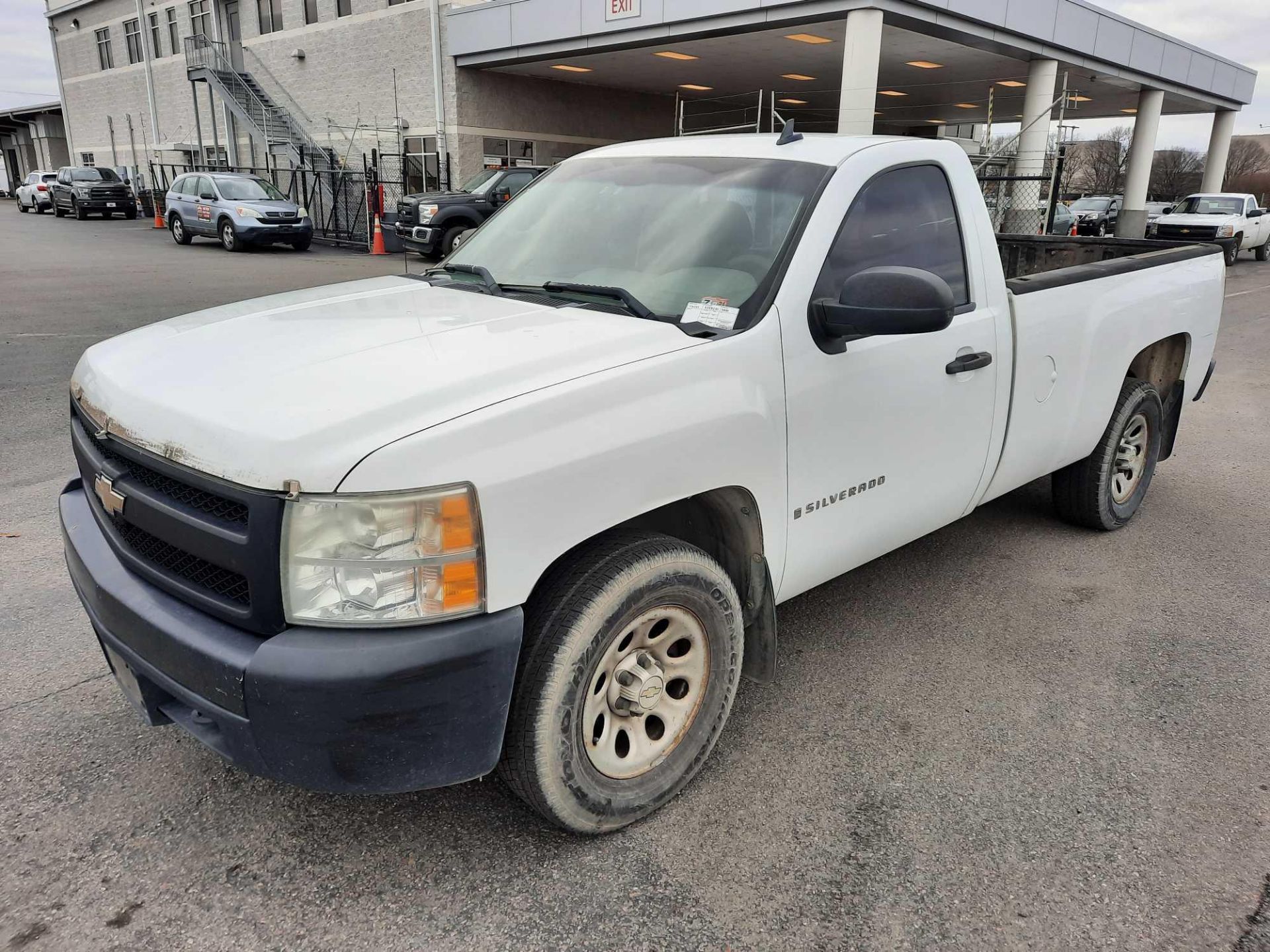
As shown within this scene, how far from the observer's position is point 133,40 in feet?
134

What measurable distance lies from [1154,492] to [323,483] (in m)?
5.41

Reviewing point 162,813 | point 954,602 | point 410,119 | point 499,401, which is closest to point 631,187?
point 499,401

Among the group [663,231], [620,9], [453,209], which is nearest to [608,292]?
[663,231]

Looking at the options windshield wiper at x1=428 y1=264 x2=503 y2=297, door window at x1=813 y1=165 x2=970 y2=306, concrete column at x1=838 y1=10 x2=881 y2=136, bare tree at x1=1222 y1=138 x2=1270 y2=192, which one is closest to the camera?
door window at x1=813 y1=165 x2=970 y2=306

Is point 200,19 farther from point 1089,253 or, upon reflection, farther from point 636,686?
point 636,686

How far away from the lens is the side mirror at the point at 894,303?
8.60 feet

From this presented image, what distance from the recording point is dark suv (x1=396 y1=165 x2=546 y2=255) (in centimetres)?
1897

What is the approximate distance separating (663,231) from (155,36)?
1766 inches

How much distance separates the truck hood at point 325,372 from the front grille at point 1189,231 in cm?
2504

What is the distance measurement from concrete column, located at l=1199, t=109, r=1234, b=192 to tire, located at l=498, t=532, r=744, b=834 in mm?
38588

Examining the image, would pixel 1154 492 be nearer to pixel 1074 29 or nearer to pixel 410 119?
pixel 1074 29

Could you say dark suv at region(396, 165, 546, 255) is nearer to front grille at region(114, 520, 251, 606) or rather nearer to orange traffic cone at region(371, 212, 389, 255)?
orange traffic cone at region(371, 212, 389, 255)

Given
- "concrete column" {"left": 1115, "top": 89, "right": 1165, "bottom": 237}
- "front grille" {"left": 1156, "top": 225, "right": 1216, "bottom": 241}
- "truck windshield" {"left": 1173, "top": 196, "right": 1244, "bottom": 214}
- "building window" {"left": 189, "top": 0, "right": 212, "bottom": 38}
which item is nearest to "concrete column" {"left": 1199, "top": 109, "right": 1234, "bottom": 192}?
"concrete column" {"left": 1115, "top": 89, "right": 1165, "bottom": 237}

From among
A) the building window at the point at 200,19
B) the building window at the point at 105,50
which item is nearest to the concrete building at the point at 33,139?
the building window at the point at 105,50
